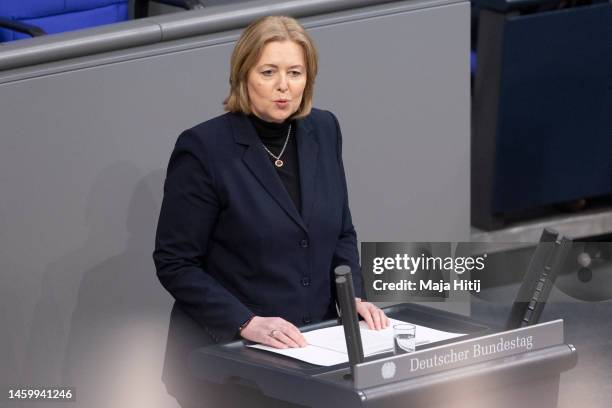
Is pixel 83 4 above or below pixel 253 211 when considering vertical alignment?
above

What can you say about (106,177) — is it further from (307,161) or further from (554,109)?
(554,109)

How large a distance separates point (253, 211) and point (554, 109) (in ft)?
9.26

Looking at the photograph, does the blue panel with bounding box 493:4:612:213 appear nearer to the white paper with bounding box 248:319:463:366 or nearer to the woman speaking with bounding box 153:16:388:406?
the woman speaking with bounding box 153:16:388:406

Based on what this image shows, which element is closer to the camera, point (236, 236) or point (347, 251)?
point (236, 236)

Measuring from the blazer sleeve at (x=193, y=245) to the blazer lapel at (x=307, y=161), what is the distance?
187 mm

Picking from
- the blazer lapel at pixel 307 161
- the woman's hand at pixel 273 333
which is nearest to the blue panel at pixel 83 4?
the blazer lapel at pixel 307 161

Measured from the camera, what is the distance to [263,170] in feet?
9.20

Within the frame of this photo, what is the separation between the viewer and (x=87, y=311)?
3.62 m

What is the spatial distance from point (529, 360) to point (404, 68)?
188 centimetres

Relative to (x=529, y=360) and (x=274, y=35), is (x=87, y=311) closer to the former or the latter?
(x=274, y=35)

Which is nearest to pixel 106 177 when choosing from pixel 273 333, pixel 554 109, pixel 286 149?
pixel 286 149

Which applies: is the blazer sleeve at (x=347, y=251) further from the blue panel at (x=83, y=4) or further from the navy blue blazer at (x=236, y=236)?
the blue panel at (x=83, y=4)

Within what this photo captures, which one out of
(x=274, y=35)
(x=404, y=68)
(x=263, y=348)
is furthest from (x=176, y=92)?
(x=263, y=348)

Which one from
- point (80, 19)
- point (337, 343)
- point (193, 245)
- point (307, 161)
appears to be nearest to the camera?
point (337, 343)
